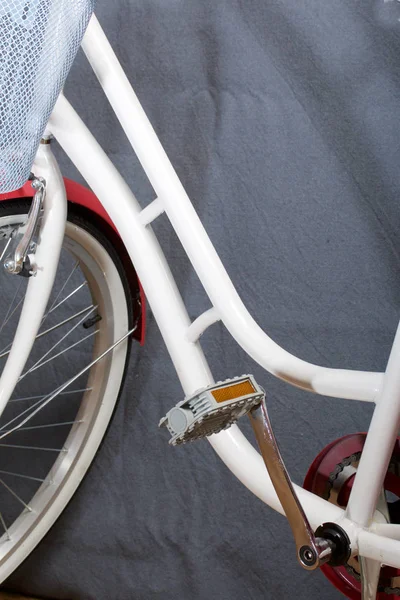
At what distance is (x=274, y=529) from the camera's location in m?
1.15

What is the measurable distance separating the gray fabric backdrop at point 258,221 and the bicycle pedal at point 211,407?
427 millimetres

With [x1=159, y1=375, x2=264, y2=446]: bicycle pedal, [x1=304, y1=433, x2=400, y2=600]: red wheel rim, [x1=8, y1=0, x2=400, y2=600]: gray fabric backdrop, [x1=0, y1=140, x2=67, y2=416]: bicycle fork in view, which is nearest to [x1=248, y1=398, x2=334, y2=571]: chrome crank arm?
[x1=159, y1=375, x2=264, y2=446]: bicycle pedal

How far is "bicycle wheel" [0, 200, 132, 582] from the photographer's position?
0.99 metres

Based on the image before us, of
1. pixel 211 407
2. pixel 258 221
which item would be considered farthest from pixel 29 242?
pixel 258 221

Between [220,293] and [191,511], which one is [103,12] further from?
[191,511]

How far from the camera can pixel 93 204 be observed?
94cm

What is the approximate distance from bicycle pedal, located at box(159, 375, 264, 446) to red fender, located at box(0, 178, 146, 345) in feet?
1.17

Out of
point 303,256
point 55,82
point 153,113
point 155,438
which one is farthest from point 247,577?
point 55,82

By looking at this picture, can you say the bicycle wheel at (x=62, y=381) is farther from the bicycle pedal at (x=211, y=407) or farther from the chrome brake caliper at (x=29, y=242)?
the bicycle pedal at (x=211, y=407)

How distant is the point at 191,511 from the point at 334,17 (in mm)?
803

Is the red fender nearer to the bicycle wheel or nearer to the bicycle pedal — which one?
the bicycle wheel

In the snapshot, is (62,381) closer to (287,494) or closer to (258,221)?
(258,221)

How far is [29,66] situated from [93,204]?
0.36 meters

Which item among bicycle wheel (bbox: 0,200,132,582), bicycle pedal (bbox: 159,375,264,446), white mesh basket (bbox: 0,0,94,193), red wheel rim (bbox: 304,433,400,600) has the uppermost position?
white mesh basket (bbox: 0,0,94,193)
